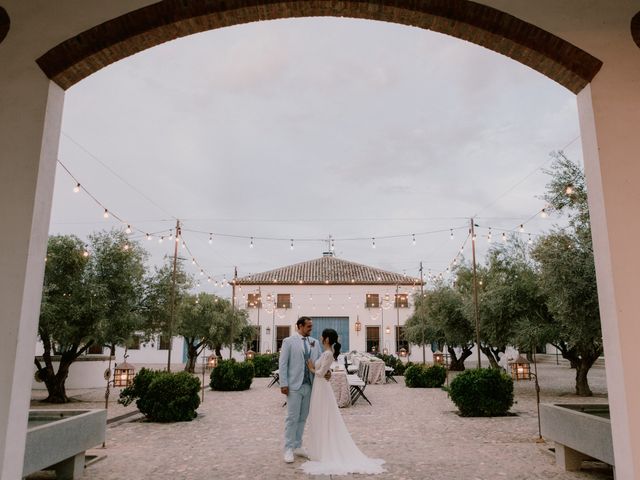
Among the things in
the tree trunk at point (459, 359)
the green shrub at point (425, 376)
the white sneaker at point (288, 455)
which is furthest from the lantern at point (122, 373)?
the tree trunk at point (459, 359)

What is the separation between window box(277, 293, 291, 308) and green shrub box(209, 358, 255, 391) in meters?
16.4

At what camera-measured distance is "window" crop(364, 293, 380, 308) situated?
30328 millimetres

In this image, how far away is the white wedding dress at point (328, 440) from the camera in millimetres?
5043

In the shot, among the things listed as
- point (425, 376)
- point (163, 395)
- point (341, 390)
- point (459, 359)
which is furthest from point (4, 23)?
point (459, 359)

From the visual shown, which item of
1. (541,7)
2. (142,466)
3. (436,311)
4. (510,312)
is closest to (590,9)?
(541,7)

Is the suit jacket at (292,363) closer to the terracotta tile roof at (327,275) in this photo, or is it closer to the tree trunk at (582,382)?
the tree trunk at (582,382)

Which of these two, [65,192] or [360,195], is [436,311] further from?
[65,192]

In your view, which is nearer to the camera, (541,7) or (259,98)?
(541,7)

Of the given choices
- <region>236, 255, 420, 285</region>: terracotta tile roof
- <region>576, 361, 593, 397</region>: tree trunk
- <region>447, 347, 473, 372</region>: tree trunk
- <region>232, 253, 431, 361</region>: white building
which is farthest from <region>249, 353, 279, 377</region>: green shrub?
<region>576, 361, 593, 397</region>: tree trunk

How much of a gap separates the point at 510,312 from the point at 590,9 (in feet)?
36.0

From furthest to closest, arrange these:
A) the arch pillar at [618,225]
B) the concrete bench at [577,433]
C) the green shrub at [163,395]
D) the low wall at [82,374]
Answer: the low wall at [82,374] < the green shrub at [163,395] < the concrete bench at [577,433] < the arch pillar at [618,225]

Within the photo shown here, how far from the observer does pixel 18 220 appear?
122 inches

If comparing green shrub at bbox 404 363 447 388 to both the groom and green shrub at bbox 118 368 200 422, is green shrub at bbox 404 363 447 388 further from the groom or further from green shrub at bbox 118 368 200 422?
the groom

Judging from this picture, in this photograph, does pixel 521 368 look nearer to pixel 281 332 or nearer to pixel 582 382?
pixel 582 382
